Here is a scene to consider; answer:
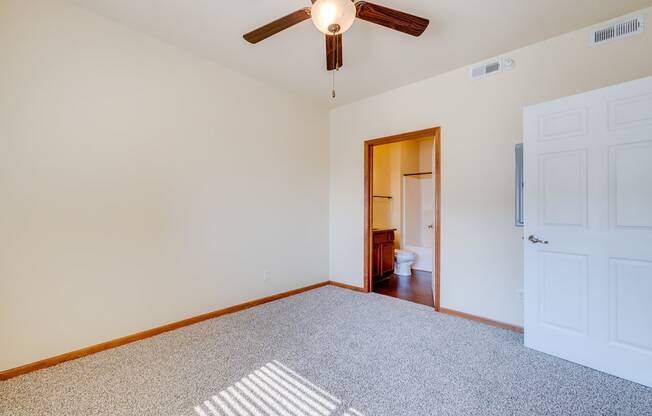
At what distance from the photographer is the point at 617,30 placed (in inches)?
86.0

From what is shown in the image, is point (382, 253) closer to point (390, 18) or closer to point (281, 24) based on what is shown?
point (390, 18)

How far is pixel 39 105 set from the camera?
6.49 feet

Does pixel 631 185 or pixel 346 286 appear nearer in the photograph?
pixel 631 185

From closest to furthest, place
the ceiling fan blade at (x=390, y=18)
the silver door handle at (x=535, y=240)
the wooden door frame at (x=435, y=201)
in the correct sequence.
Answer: the ceiling fan blade at (x=390, y=18)
the silver door handle at (x=535, y=240)
the wooden door frame at (x=435, y=201)

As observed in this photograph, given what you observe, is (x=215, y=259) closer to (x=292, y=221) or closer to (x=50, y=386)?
(x=292, y=221)

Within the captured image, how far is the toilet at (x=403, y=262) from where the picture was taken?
16.0ft

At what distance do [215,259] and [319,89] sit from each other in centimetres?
241

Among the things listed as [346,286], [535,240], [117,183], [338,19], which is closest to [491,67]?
[535,240]

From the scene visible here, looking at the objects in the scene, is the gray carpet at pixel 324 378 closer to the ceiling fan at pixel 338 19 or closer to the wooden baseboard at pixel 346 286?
the wooden baseboard at pixel 346 286

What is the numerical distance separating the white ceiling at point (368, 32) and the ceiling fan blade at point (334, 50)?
1.22ft

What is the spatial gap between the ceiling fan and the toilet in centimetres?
361

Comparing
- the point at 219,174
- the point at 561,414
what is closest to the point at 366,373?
the point at 561,414

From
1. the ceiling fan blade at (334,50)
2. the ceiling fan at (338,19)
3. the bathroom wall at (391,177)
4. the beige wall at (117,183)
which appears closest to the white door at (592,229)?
the ceiling fan at (338,19)

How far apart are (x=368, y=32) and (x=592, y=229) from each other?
7.61ft
